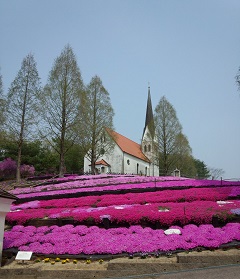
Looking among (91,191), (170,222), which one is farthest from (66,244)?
(91,191)

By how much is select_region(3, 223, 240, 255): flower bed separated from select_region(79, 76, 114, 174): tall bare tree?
80.1 ft

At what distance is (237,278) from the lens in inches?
248

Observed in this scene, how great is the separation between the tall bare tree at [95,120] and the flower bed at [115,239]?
80.1ft

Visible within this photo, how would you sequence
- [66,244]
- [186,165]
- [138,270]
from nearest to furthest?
[138,270] < [66,244] < [186,165]

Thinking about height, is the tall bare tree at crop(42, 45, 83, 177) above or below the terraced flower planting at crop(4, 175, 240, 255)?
above

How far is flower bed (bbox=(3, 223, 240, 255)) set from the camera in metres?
7.87

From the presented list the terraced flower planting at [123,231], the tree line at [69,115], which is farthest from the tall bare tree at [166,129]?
the terraced flower planting at [123,231]

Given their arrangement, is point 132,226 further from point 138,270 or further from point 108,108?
point 108,108

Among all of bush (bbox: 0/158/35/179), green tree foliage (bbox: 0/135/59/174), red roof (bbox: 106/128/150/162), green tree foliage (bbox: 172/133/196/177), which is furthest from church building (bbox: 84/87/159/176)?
bush (bbox: 0/158/35/179)

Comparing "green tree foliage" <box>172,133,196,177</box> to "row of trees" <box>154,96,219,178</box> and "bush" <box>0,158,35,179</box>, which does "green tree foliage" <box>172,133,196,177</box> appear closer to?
"row of trees" <box>154,96,219,178</box>

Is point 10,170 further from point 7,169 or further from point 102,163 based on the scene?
point 102,163

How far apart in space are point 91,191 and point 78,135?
53.2ft

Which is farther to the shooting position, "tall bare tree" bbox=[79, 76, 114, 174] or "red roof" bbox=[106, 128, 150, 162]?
"red roof" bbox=[106, 128, 150, 162]

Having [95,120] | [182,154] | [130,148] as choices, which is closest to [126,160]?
[130,148]
